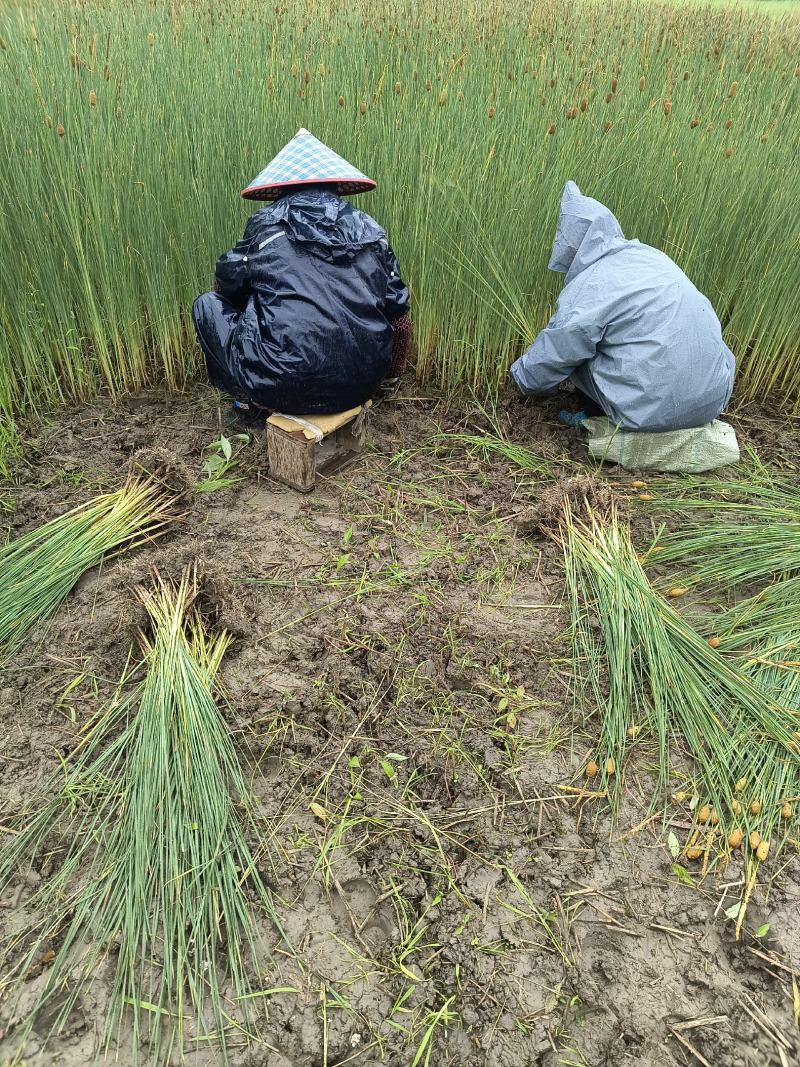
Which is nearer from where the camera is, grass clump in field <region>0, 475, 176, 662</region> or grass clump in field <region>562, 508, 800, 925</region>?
grass clump in field <region>562, 508, 800, 925</region>

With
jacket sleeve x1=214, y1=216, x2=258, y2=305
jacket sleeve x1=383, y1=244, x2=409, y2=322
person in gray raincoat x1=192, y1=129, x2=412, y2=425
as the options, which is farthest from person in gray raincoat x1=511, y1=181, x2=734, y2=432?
jacket sleeve x1=214, y1=216, x2=258, y2=305

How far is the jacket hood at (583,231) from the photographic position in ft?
8.53

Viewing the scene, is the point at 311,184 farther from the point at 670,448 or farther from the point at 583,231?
the point at 670,448

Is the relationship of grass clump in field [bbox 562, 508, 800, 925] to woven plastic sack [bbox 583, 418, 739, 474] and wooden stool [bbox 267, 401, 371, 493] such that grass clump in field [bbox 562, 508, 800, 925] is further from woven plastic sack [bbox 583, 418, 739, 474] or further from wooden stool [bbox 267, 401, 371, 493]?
wooden stool [bbox 267, 401, 371, 493]

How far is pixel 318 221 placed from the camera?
2.35 meters

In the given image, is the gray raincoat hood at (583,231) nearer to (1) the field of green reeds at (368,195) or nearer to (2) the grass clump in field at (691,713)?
(1) the field of green reeds at (368,195)

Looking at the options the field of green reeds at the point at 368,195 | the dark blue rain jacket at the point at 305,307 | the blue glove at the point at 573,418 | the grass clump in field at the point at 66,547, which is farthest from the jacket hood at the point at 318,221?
the blue glove at the point at 573,418

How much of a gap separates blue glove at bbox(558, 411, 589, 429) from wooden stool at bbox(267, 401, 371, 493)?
33.5 inches

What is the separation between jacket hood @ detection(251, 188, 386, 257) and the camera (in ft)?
7.68

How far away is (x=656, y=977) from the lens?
1428 millimetres

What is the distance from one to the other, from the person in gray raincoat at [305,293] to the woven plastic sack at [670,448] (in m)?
0.92

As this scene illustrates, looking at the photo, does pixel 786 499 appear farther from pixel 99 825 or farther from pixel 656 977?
pixel 99 825

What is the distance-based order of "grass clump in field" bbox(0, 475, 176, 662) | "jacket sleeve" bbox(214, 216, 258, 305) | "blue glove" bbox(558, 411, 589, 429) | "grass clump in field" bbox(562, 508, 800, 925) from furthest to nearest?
"blue glove" bbox(558, 411, 589, 429) → "jacket sleeve" bbox(214, 216, 258, 305) → "grass clump in field" bbox(0, 475, 176, 662) → "grass clump in field" bbox(562, 508, 800, 925)

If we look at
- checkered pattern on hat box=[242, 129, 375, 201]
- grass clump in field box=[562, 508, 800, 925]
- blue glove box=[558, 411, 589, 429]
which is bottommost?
grass clump in field box=[562, 508, 800, 925]
